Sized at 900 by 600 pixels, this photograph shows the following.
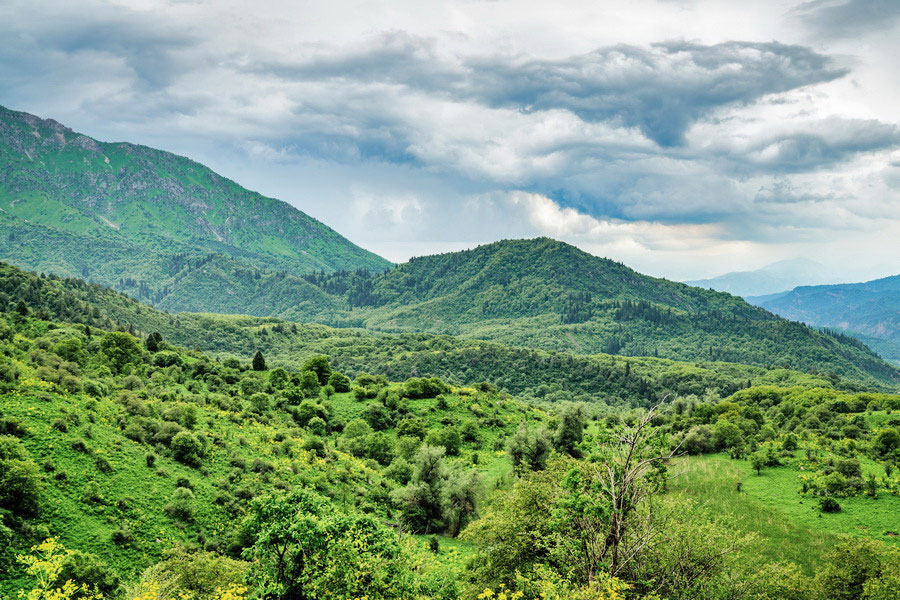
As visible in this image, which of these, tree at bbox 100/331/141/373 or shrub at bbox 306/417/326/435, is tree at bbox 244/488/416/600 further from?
tree at bbox 100/331/141/373

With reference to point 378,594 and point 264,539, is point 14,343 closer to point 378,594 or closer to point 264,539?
point 264,539

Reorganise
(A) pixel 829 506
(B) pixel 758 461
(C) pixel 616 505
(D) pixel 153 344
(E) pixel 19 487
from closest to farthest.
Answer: (C) pixel 616 505 < (E) pixel 19 487 < (A) pixel 829 506 < (B) pixel 758 461 < (D) pixel 153 344


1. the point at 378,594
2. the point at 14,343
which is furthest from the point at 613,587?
the point at 14,343

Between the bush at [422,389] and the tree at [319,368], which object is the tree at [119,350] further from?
the bush at [422,389]

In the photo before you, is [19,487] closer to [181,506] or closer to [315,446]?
[181,506]

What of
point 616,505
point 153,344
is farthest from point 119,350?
point 616,505

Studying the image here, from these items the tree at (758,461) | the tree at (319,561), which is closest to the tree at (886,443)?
the tree at (758,461)

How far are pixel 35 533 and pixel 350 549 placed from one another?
21570 mm

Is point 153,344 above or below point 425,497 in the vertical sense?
above

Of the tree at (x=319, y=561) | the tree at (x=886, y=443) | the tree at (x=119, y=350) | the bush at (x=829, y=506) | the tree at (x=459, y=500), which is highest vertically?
the tree at (x=119, y=350)

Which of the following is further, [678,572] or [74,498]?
[74,498]

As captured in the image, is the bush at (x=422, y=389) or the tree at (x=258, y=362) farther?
the tree at (x=258, y=362)

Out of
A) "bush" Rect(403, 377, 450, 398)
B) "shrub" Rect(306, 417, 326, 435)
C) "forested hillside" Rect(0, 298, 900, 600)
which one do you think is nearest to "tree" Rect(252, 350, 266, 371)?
"forested hillside" Rect(0, 298, 900, 600)

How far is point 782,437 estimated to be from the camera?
71938 millimetres
